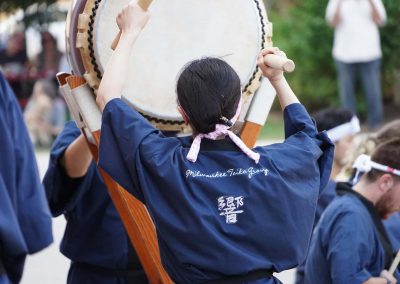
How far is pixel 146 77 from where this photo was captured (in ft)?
9.24

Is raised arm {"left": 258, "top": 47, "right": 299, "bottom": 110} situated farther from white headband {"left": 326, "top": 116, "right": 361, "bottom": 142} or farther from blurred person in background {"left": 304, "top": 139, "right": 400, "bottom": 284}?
white headband {"left": 326, "top": 116, "right": 361, "bottom": 142}

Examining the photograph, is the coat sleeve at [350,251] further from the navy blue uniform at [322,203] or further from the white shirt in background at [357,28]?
the white shirt in background at [357,28]

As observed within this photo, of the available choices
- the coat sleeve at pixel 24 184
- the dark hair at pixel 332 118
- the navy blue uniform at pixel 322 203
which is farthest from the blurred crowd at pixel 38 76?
the coat sleeve at pixel 24 184

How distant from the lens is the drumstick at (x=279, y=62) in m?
2.36

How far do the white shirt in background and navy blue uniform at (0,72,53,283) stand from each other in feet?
20.9

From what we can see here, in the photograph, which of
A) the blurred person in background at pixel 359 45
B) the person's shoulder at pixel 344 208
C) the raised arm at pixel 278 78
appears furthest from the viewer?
the blurred person in background at pixel 359 45

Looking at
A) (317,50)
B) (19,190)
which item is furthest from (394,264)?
(317,50)

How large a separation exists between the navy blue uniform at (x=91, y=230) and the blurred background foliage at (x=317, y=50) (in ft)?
25.3

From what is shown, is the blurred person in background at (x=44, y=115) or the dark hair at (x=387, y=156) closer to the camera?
the dark hair at (x=387, y=156)

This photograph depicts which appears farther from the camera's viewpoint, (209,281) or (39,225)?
(39,225)

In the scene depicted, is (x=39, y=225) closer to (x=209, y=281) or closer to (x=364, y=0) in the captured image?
(x=209, y=281)

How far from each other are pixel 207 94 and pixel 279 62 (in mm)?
249

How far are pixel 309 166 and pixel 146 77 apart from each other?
677 mm

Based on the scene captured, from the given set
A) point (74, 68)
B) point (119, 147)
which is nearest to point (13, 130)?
point (74, 68)
